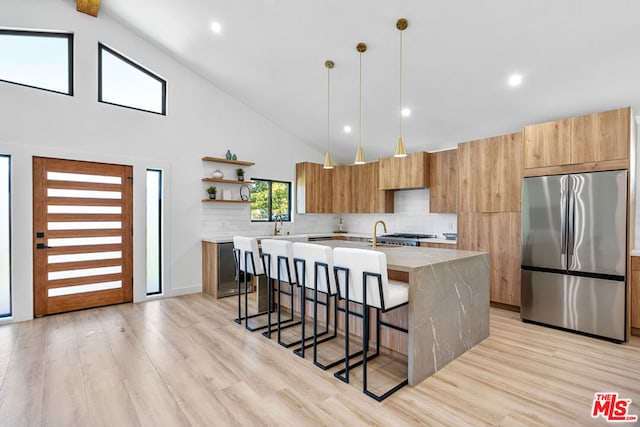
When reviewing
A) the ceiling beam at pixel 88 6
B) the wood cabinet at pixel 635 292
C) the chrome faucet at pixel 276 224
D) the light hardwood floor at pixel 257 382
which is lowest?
the light hardwood floor at pixel 257 382

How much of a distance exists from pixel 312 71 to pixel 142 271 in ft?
12.2

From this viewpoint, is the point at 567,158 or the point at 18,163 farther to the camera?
the point at 18,163

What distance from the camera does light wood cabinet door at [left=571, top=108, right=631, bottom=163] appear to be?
304 cm

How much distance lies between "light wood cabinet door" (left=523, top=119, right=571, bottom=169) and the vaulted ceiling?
0.37 metres

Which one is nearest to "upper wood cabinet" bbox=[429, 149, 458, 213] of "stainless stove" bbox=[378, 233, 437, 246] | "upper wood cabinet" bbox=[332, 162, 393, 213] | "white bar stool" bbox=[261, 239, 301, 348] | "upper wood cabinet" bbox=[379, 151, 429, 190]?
"upper wood cabinet" bbox=[379, 151, 429, 190]

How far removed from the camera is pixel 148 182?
4.70 metres

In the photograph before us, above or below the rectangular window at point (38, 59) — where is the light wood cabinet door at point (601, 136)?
below

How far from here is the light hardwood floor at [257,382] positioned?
198 centimetres

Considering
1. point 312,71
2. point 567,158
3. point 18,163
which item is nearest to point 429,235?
point 567,158

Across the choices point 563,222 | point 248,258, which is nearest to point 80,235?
point 248,258

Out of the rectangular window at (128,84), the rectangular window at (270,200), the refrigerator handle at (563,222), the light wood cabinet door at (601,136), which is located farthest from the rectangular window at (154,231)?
the light wood cabinet door at (601,136)

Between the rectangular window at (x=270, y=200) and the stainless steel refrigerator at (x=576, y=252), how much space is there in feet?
13.3

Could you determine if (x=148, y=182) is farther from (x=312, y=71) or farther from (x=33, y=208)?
(x=312, y=71)

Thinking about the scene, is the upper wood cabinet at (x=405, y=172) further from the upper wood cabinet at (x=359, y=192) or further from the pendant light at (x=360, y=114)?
the pendant light at (x=360, y=114)
